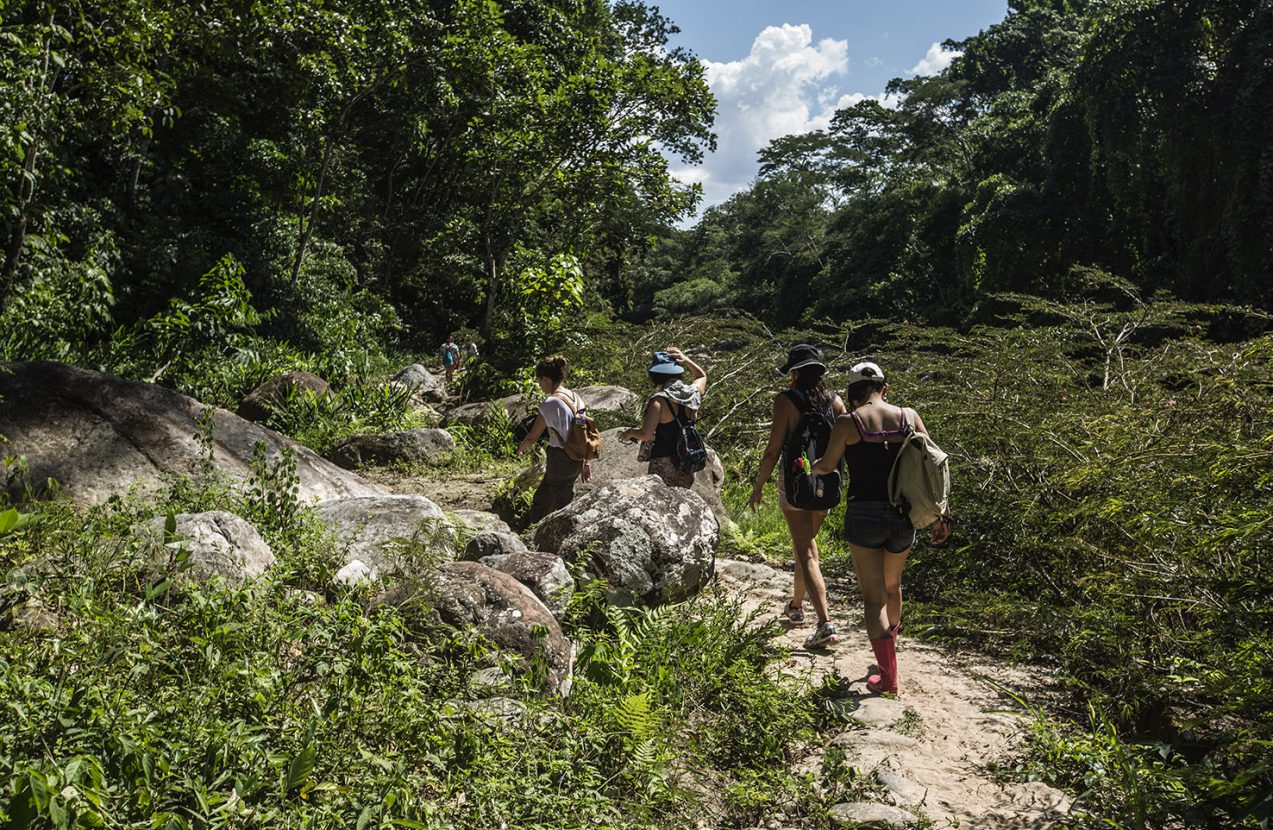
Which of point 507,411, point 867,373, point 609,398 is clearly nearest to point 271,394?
point 507,411

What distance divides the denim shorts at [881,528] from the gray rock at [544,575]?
1562 millimetres

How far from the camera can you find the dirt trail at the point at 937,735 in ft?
11.7

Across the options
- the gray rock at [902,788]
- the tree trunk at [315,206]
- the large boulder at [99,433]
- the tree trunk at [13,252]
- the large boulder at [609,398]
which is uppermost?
the tree trunk at [315,206]

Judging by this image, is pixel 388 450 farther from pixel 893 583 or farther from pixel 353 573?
pixel 893 583

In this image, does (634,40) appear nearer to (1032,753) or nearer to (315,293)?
(315,293)

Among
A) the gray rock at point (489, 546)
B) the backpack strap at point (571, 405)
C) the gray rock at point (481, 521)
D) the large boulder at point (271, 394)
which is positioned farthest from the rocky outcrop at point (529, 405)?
the gray rock at point (489, 546)

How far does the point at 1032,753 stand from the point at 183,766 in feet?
11.2

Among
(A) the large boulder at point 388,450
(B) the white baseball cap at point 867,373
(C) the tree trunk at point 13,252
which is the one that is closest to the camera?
(B) the white baseball cap at point 867,373

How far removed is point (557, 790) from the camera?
3135mm

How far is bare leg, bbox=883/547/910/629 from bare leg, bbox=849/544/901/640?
0.02 m

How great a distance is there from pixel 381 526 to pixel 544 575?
1.42 metres

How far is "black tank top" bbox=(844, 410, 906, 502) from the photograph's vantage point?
4641 millimetres

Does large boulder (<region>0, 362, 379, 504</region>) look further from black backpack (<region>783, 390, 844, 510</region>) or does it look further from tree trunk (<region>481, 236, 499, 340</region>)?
tree trunk (<region>481, 236, 499, 340</region>)

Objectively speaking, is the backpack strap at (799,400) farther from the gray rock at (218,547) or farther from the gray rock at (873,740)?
the gray rock at (218,547)
